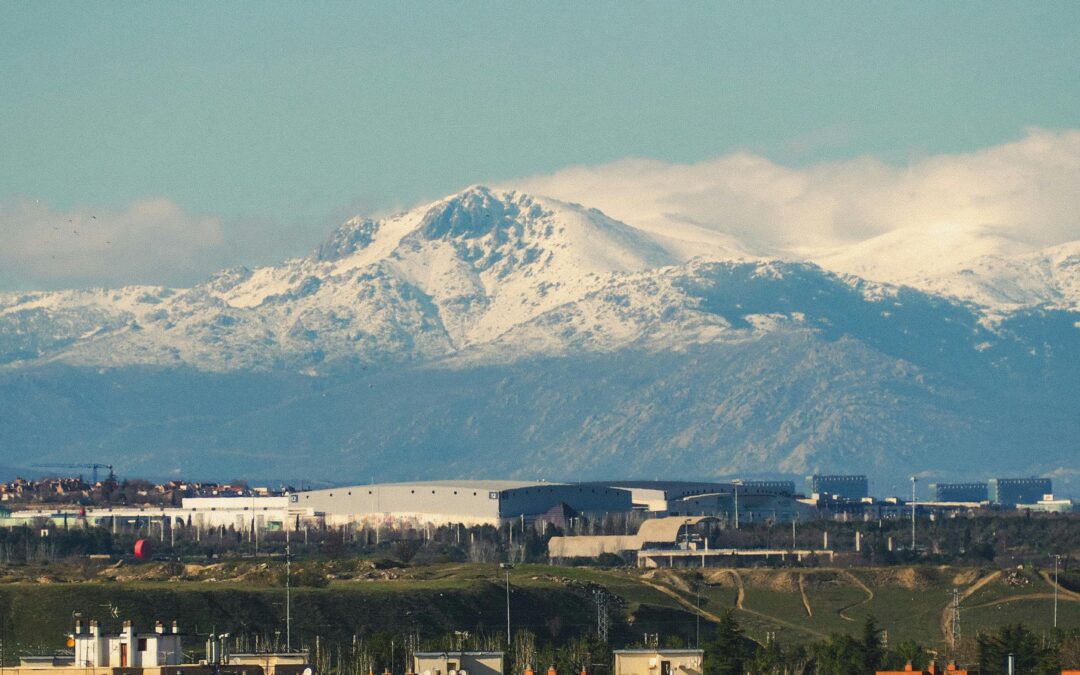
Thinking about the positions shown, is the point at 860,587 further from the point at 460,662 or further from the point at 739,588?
the point at 460,662

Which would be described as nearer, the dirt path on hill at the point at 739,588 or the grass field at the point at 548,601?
the grass field at the point at 548,601

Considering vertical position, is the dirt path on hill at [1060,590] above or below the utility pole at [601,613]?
above

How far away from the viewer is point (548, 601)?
16338cm

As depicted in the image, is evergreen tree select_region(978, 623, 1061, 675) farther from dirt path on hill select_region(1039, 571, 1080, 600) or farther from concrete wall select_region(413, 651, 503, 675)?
dirt path on hill select_region(1039, 571, 1080, 600)

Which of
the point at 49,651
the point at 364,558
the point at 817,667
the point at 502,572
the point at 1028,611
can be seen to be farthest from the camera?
the point at 364,558

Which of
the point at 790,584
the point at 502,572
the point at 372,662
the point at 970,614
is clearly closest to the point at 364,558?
the point at 502,572

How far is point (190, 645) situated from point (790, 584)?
5965 centimetres

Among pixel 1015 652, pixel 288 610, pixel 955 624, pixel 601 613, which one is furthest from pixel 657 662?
pixel 955 624

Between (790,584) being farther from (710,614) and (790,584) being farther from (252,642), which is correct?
(252,642)

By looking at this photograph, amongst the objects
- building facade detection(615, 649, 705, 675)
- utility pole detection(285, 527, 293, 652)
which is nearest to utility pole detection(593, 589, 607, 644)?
utility pole detection(285, 527, 293, 652)

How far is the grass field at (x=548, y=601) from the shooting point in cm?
14425

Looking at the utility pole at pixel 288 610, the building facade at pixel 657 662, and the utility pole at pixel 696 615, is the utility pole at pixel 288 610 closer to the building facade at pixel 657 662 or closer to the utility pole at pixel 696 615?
the utility pole at pixel 696 615

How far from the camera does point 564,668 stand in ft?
383

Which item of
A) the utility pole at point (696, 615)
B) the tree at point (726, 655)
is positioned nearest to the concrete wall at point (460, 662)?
the tree at point (726, 655)
